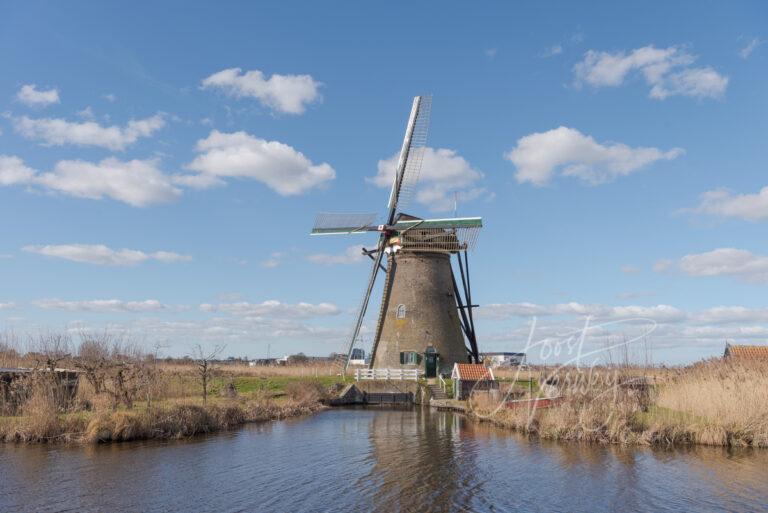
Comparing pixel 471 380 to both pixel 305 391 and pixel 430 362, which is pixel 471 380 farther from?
pixel 305 391

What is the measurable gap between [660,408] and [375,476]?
9.43 meters

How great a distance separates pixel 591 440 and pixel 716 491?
4961mm

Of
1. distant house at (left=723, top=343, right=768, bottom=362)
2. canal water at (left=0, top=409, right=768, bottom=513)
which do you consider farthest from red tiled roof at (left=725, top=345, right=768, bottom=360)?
A: canal water at (left=0, top=409, right=768, bottom=513)

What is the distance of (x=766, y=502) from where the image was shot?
9266 mm

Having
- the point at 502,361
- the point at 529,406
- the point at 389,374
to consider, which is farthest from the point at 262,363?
the point at 529,406

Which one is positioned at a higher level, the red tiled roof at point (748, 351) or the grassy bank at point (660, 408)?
the red tiled roof at point (748, 351)

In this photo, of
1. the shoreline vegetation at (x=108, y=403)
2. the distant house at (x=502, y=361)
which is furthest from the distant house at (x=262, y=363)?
the shoreline vegetation at (x=108, y=403)

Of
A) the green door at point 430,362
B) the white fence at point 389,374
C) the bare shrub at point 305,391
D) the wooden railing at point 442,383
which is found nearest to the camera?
the bare shrub at point 305,391

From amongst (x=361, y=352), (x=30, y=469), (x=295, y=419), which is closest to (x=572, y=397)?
(x=295, y=419)

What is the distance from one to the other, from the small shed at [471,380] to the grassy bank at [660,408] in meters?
7.15

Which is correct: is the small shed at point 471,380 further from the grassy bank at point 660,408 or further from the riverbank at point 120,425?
the riverbank at point 120,425

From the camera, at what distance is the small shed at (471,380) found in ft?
81.8

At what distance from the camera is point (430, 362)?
92.9 ft

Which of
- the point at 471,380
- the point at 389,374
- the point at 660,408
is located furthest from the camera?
the point at 389,374
